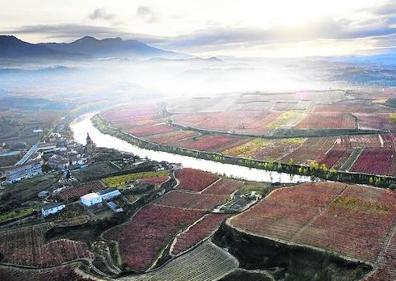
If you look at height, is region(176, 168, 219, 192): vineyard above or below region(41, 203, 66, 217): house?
above

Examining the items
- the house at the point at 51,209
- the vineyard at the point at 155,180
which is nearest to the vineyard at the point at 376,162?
the vineyard at the point at 155,180

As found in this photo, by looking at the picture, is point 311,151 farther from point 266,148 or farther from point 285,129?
point 285,129

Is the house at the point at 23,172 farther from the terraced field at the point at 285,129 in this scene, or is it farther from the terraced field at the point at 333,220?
the terraced field at the point at 333,220

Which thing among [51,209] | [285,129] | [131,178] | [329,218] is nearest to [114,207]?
[51,209]

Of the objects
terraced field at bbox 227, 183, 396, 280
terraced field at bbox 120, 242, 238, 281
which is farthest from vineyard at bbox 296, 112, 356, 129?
terraced field at bbox 120, 242, 238, 281

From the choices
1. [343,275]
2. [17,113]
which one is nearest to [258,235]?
[343,275]

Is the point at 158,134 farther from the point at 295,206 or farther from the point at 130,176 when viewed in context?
the point at 295,206

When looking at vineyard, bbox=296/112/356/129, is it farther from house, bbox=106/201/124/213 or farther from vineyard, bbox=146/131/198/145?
house, bbox=106/201/124/213
